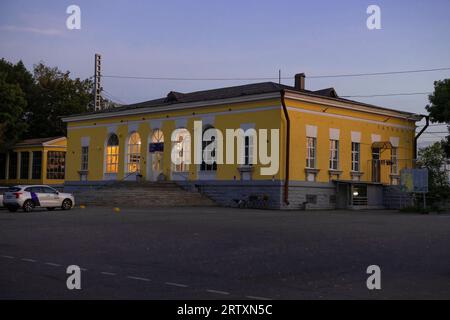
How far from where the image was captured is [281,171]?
3878 centimetres

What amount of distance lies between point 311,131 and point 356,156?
5205mm

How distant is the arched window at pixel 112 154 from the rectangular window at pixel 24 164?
1463 cm

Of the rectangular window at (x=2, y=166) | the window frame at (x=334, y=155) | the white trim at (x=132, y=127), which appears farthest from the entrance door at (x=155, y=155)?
the rectangular window at (x=2, y=166)

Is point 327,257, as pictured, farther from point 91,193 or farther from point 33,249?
point 91,193

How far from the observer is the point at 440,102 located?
50344 millimetres

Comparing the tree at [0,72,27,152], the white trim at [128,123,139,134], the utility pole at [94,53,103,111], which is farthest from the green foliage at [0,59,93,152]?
the white trim at [128,123,139,134]

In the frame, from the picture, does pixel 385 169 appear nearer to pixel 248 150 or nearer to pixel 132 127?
pixel 248 150

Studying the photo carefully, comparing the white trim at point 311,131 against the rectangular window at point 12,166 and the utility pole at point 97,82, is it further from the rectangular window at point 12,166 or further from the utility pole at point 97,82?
the rectangular window at point 12,166

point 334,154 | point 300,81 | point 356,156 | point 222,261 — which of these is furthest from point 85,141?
point 222,261

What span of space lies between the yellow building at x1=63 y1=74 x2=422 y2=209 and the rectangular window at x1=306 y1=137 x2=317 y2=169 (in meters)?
0.07

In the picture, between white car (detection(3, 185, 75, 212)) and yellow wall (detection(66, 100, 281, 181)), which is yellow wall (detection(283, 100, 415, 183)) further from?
white car (detection(3, 185, 75, 212))

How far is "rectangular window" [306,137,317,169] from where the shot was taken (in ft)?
134
